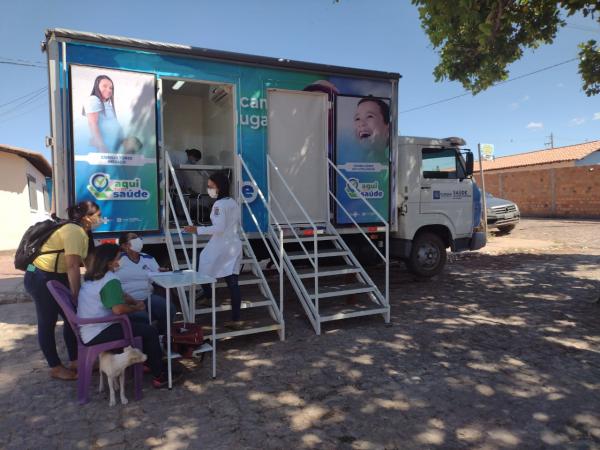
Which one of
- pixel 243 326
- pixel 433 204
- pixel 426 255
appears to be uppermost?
pixel 433 204

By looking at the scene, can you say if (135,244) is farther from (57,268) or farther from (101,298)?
(101,298)

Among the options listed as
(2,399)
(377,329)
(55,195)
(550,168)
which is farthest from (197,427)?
(550,168)

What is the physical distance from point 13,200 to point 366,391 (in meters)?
13.0

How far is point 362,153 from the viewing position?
6.20 metres

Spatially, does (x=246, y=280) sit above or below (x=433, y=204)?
below

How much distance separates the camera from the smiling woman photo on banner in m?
4.60

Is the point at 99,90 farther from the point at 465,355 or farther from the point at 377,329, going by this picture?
the point at 465,355

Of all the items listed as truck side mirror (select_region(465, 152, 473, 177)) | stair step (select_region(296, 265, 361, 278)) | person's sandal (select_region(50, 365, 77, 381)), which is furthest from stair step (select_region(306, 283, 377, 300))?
truck side mirror (select_region(465, 152, 473, 177))

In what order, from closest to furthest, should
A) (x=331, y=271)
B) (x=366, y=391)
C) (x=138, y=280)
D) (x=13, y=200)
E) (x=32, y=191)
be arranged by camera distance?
(x=366, y=391)
(x=138, y=280)
(x=331, y=271)
(x=13, y=200)
(x=32, y=191)

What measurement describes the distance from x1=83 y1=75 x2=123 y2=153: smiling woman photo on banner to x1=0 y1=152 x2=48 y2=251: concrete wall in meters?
9.88

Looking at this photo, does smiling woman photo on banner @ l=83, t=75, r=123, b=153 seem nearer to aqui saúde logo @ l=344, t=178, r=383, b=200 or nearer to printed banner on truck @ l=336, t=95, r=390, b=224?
printed banner on truck @ l=336, t=95, r=390, b=224

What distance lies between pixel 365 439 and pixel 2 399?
285cm

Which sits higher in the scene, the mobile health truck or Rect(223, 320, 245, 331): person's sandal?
the mobile health truck

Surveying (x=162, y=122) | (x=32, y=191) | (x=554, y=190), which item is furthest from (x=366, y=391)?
(x=554, y=190)
